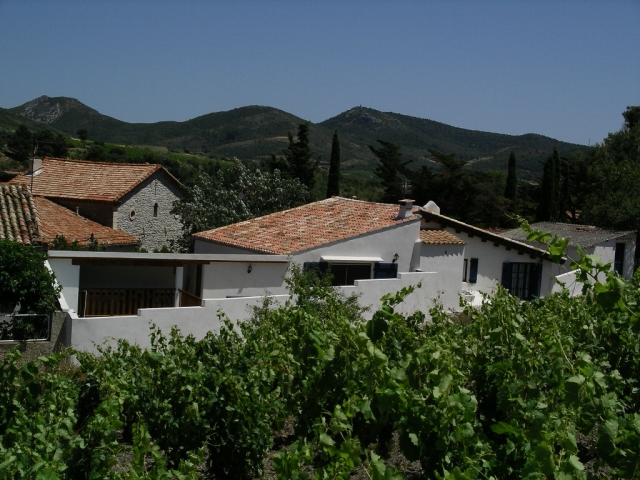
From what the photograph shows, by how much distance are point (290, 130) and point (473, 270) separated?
92836 millimetres

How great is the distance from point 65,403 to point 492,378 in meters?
4.62

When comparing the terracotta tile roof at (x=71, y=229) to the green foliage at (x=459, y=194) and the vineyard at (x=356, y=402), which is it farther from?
the green foliage at (x=459, y=194)

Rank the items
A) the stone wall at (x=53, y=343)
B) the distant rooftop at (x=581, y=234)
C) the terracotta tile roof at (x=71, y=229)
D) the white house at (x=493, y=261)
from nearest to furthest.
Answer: the stone wall at (x=53, y=343) < the white house at (x=493, y=261) < the terracotta tile roof at (x=71, y=229) < the distant rooftop at (x=581, y=234)

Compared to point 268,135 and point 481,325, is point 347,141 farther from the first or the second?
point 481,325

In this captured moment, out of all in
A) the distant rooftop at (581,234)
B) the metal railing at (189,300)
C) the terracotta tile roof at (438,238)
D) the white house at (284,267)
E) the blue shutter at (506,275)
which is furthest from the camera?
the distant rooftop at (581,234)

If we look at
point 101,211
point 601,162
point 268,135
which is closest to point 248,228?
point 101,211

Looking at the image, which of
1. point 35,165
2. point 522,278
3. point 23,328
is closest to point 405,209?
point 522,278

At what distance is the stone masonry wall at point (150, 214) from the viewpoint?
121 feet

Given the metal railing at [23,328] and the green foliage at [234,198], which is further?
the green foliage at [234,198]

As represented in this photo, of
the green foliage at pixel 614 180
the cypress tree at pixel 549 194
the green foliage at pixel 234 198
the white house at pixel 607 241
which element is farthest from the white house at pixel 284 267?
the cypress tree at pixel 549 194

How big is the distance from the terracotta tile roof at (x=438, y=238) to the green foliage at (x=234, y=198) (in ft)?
31.3

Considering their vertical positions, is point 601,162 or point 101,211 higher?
point 601,162

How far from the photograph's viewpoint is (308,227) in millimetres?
22891

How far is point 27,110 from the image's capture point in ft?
446
